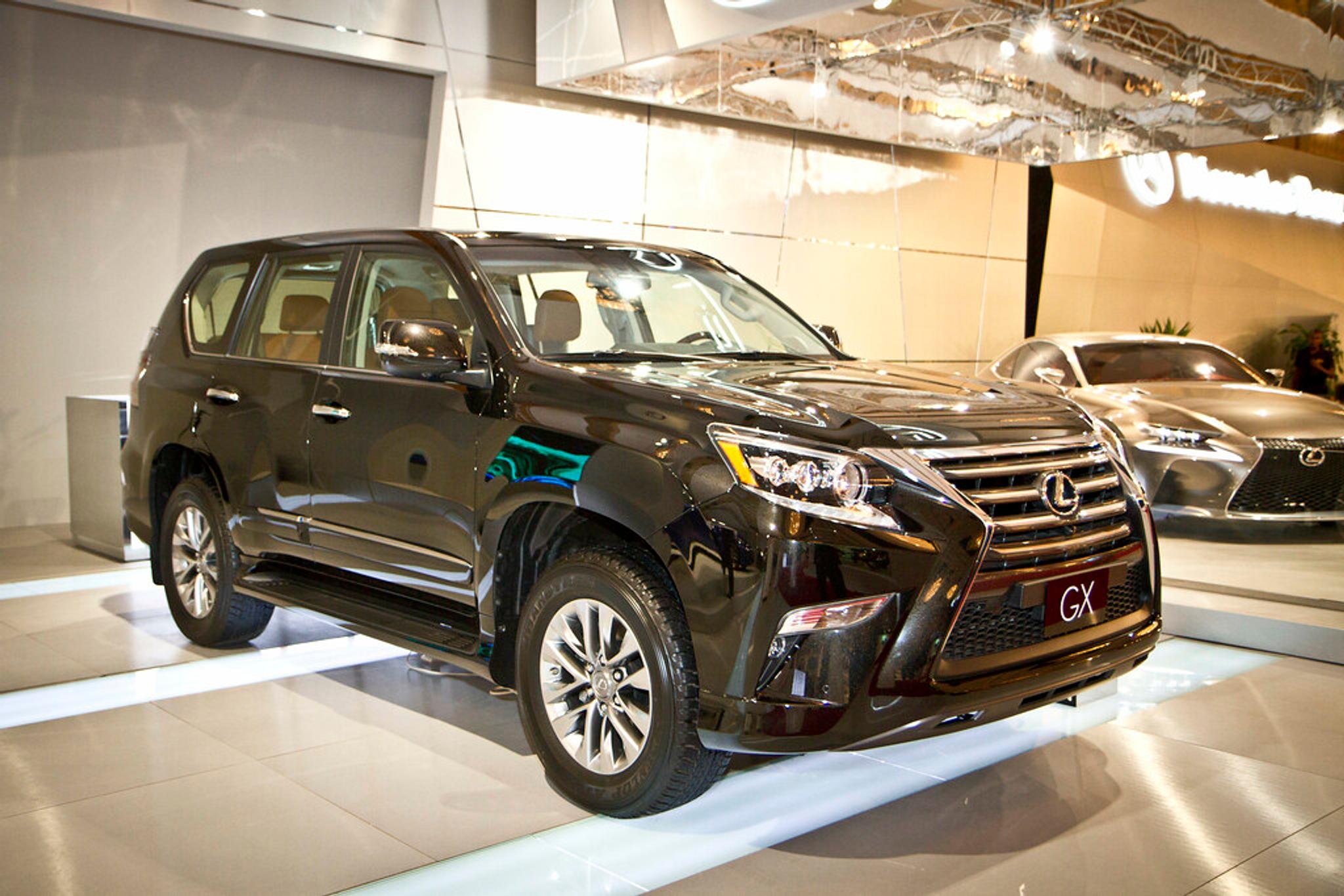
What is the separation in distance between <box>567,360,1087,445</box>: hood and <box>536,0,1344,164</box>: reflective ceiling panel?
3.81 metres

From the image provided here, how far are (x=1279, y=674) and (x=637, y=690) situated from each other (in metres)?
3.22

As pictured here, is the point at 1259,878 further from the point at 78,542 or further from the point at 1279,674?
the point at 78,542

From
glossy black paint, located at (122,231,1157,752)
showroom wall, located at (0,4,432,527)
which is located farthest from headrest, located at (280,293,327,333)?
Answer: showroom wall, located at (0,4,432,527)

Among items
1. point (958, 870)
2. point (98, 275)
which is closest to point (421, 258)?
point (958, 870)

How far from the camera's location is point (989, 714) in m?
2.99

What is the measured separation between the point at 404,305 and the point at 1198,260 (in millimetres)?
6986

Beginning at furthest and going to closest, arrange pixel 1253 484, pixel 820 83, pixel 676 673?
pixel 820 83, pixel 1253 484, pixel 676 673

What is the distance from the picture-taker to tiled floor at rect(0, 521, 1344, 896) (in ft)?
9.84

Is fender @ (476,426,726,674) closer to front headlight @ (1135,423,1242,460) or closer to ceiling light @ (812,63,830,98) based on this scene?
front headlight @ (1135,423,1242,460)

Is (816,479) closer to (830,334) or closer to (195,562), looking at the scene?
(830,334)

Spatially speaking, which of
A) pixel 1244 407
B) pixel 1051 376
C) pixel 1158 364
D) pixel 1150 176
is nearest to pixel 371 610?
pixel 1051 376

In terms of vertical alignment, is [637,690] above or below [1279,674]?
above

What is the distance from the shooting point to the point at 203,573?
500 cm

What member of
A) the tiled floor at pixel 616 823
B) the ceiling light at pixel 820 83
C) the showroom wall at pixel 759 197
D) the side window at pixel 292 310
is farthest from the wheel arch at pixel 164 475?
the ceiling light at pixel 820 83
